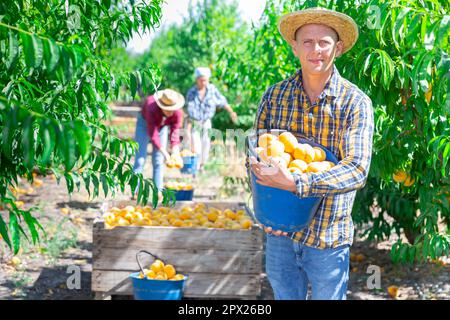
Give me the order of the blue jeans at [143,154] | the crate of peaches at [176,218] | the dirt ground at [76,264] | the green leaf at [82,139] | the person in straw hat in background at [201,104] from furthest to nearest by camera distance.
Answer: the person in straw hat in background at [201,104]
the blue jeans at [143,154]
the dirt ground at [76,264]
the crate of peaches at [176,218]
the green leaf at [82,139]

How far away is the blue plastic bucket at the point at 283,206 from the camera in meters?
2.34

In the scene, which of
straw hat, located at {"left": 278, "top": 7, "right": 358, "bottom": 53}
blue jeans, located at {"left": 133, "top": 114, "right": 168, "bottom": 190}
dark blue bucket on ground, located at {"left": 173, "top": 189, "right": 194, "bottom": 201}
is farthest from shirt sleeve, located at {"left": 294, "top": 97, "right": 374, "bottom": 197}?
blue jeans, located at {"left": 133, "top": 114, "right": 168, "bottom": 190}

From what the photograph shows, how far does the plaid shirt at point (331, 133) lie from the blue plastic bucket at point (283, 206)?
7 centimetres

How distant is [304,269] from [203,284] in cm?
155

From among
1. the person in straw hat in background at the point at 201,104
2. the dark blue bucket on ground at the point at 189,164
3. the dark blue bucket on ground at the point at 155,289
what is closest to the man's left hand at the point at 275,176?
the dark blue bucket on ground at the point at 155,289

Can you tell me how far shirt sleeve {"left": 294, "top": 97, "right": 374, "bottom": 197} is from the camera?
2232 mm

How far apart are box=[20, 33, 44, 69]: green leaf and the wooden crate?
242cm

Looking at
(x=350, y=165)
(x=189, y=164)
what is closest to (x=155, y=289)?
(x=350, y=165)

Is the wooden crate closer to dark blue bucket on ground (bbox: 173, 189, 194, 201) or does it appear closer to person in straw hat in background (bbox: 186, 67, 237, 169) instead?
dark blue bucket on ground (bbox: 173, 189, 194, 201)

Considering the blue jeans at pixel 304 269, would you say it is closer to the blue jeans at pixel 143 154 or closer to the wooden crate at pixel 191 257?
the wooden crate at pixel 191 257

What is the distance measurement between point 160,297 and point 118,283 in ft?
1.39

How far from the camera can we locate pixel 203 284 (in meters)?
4.04

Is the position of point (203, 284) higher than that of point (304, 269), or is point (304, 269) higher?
point (304, 269)

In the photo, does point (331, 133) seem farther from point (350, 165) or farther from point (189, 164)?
point (189, 164)
